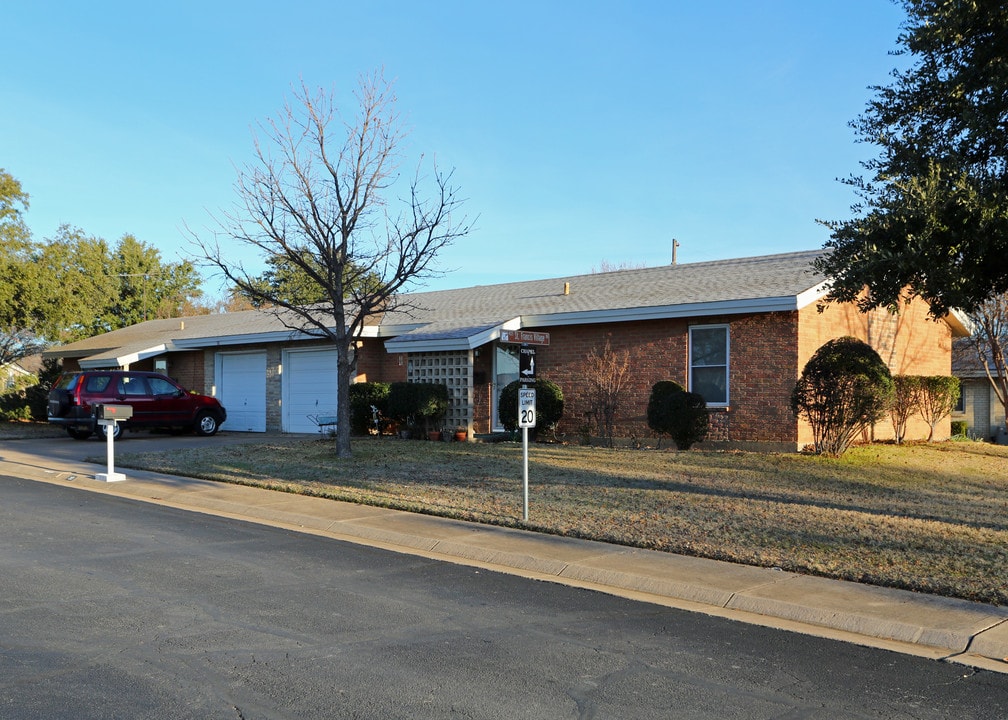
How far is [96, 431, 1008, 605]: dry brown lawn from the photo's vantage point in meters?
8.45

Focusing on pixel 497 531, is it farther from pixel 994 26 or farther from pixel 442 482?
pixel 994 26

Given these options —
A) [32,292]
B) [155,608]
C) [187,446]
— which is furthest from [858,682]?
[32,292]

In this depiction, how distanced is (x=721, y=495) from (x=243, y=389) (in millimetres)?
18239

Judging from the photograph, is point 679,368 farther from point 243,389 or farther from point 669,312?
point 243,389

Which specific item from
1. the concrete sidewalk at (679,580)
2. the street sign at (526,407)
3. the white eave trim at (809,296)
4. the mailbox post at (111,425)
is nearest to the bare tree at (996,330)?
the white eave trim at (809,296)

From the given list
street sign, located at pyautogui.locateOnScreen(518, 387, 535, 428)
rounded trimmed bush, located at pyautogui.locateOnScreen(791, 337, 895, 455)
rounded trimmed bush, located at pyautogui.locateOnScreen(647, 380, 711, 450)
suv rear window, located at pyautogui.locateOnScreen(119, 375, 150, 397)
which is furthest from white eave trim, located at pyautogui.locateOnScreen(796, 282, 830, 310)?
suv rear window, located at pyautogui.locateOnScreen(119, 375, 150, 397)

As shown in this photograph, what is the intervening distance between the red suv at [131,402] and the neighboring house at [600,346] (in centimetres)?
218

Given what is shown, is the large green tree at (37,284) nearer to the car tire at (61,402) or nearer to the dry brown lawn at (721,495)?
A: the car tire at (61,402)

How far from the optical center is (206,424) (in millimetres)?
24438

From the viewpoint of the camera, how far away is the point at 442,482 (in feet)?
44.0

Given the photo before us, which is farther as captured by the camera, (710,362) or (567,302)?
(567,302)

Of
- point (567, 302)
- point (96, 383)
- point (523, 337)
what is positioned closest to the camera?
point (523, 337)

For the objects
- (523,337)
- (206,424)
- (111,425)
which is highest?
(523,337)

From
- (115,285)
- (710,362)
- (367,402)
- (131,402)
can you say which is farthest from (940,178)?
(115,285)
